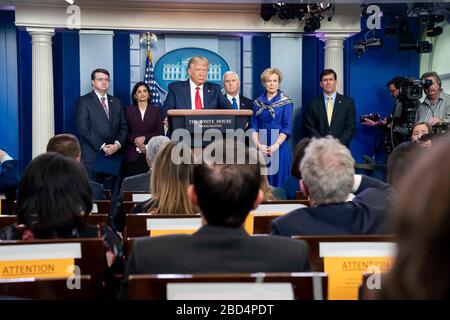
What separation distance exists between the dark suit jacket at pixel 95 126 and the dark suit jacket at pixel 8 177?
3.08 ft

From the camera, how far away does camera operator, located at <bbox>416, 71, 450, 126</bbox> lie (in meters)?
7.47

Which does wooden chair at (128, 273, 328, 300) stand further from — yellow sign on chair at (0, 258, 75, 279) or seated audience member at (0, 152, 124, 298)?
seated audience member at (0, 152, 124, 298)

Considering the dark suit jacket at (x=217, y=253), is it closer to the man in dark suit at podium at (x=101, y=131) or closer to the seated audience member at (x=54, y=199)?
the seated audience member at (x=54, y=199)

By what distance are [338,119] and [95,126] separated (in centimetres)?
287

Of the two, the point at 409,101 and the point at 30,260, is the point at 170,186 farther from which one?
the point at 409,101

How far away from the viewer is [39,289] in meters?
1.72

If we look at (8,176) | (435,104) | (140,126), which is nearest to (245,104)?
(140,126)

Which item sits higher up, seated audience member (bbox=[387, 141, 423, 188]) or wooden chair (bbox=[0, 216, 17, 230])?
seated audience member (bbox=[387, 141, 423, 188])

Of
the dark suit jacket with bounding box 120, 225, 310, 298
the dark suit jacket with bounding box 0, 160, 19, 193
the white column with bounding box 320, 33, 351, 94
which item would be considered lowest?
the dark suit jacket with bounding box 0, 160, 19, 193

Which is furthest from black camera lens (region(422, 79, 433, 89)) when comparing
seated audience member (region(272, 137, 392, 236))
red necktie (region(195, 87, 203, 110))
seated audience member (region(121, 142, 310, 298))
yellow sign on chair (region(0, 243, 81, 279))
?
yellow sign on chair (region(0, 243, 81, 279))

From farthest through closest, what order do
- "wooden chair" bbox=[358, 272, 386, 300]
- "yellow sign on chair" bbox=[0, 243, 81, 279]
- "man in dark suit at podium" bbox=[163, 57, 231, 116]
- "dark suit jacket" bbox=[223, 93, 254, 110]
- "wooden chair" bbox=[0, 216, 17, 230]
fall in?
"dark suit jacket" bbox=[223, 93, 254, 110]
"man in dark suit at podium" bbox=[163, 57, 231, 116]
"wooden chair" bbox=[0, 216, 17, 230]
"yellow sign on chair" bbox=[0, 243, 81, 279]
"wooden chair" bbox=[358, 272, 386, 300]

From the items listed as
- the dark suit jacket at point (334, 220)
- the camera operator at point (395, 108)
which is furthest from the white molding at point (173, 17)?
the dark suit jacket at point (334, 220)

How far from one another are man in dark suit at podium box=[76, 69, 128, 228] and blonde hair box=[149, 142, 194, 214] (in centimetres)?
414

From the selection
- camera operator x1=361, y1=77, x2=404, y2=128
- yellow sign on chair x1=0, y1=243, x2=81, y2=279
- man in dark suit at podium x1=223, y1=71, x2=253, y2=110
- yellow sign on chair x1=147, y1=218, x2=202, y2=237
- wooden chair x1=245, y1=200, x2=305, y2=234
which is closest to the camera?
yellow sign on chair x1=0, y1=243, x2=81, y2=279
